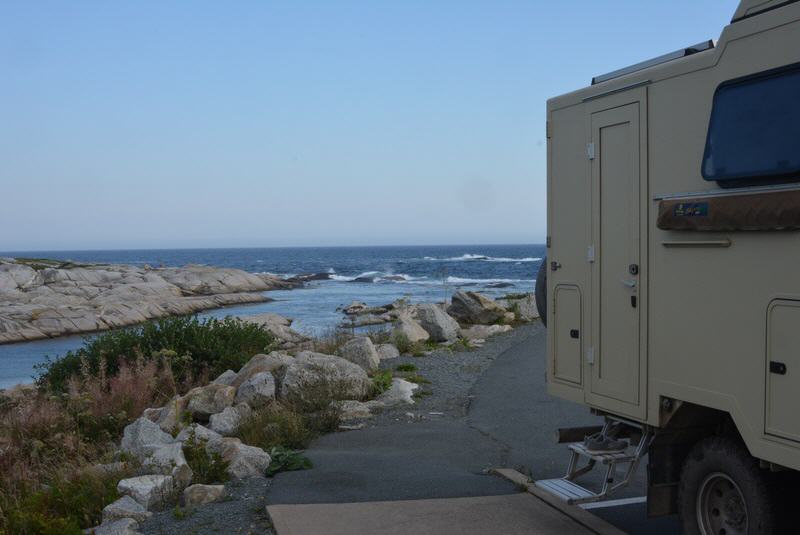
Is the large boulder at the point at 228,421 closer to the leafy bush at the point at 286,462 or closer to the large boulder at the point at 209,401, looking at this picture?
the large boulder at the point at 209,401

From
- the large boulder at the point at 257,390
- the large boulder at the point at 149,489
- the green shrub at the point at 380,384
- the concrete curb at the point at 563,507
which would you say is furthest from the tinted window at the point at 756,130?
the green shrub at the point at 380,384

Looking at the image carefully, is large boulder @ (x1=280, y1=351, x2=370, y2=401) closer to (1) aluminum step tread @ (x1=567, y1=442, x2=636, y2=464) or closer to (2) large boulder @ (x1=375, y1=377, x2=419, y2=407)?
(2) large boulder @ (x1=375, y1=377, x2=419, y2=407)

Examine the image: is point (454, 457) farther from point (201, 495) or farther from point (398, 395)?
point (398, 395)

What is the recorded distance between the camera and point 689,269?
5.50 metres

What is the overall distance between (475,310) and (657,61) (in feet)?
55.2

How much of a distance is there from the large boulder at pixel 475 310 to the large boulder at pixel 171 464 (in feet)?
48.8

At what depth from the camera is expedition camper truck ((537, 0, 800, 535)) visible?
478 cm

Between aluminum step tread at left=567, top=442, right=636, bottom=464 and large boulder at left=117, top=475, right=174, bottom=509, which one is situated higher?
aluminum step tread at left=567, top=442, right=636, bottom=464

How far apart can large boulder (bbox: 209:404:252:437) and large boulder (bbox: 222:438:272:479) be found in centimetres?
161

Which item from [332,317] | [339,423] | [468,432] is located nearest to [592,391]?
[468,432]

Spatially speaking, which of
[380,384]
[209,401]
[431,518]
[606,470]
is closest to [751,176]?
[606,470]

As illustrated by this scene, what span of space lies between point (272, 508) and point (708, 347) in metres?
3.74

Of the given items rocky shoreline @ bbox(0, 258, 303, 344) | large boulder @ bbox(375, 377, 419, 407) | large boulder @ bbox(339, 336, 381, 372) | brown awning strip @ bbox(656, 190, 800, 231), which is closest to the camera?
brown awning strip @ bbox(656, 190, 800, 231)

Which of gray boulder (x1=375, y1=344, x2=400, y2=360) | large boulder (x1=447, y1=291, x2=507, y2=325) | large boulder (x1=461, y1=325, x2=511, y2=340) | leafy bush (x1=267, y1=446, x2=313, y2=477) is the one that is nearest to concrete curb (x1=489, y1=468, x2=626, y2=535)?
leafy bush (x1=267, y1=446, x2=313, y2=477)
